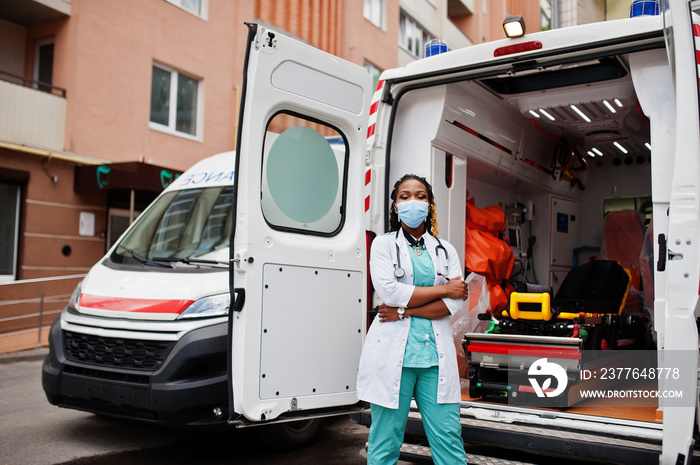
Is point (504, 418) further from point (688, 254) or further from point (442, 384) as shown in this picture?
point (688, 254)

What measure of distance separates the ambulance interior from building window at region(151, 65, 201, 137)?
8721 mm

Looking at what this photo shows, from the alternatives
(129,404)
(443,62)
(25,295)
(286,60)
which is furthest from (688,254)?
(25,295)

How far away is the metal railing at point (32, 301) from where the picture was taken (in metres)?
10.3

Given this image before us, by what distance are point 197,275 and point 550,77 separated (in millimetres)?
3118

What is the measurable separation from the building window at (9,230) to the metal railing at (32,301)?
2.16 ft

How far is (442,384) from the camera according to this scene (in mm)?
3229

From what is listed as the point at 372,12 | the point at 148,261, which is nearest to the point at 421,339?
the point at 148,261

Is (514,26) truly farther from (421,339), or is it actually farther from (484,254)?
(484,254)

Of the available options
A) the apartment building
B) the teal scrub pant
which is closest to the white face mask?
the teal scrub pant

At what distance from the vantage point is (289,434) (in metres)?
4.78

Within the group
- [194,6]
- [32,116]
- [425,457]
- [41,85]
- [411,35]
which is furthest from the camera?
[411,35]

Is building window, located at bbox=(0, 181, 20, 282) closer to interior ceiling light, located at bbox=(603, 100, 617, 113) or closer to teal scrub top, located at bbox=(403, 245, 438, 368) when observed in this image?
interior ceiling light, located at bbox=(603, 100, 617, 113)

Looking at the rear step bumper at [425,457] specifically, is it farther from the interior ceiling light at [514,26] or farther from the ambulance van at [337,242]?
the interior ceiling light at [514,26]

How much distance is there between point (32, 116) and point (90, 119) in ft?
3.35
